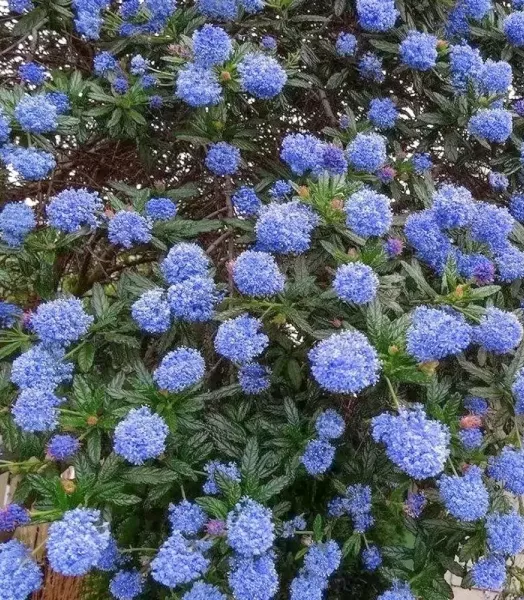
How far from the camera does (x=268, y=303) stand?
1445 mm

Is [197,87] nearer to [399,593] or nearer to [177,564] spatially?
[177,564]

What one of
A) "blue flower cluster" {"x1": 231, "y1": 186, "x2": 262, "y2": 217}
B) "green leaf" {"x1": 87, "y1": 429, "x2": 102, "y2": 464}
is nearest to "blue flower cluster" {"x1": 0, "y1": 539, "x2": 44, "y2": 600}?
"green leaf" {"x1": 87, "y1": 429, "x2": 102, "y2": 464}

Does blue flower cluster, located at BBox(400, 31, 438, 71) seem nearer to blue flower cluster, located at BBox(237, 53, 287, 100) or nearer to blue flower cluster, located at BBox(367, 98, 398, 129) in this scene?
blue flower cluster, located at BBox(367, 98, 398, 129)

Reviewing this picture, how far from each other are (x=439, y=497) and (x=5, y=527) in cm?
99

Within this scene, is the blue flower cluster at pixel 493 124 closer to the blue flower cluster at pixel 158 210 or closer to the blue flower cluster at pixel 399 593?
the blue flower cluster at pixel 158 210

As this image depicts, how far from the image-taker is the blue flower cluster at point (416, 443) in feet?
4.09

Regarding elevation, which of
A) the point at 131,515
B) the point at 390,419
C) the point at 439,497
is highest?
the point at 390,419

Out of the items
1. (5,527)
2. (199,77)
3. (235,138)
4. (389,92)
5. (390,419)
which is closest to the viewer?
(390,419)

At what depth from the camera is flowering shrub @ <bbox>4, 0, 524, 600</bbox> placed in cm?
137

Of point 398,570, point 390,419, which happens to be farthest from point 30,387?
point 398,570

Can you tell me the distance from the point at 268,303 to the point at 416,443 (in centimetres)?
43

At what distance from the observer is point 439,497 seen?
4.93ft

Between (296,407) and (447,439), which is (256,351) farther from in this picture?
(447,439)

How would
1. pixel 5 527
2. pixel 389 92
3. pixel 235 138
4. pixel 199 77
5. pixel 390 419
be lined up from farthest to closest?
pixel 389 92 → pixel 235 138 → pixel 199 77 → pixel 5 527 → pixel 390 419
